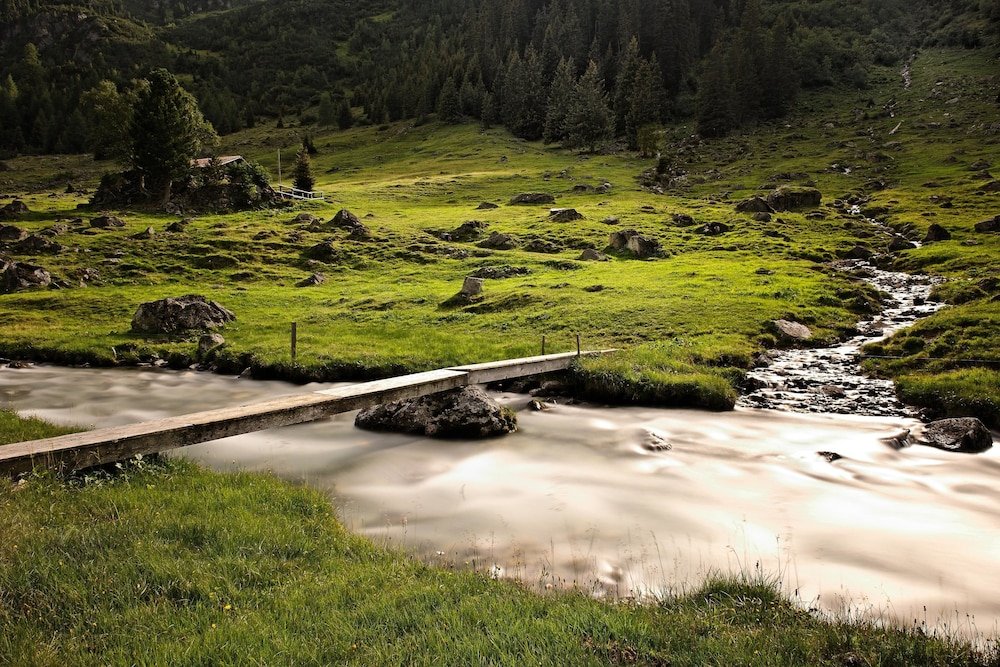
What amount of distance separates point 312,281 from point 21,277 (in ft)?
72.1

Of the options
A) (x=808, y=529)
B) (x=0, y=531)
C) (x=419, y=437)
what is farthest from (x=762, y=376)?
(x=0, y=531)

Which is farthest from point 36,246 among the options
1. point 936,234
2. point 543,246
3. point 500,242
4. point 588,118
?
point 588,118

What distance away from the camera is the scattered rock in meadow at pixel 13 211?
63500mm

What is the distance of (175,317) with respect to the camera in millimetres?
33281

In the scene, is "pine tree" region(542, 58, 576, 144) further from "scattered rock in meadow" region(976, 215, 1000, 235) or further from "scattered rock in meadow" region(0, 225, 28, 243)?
"scattered rock in meadow" region(0, 225, 28, 243)

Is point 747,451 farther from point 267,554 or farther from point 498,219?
point 498,219

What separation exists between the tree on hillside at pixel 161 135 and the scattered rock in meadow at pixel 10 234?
71.7 feet

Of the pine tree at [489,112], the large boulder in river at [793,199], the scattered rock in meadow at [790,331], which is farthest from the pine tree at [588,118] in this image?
the scattered rock in meadow at [790,331]

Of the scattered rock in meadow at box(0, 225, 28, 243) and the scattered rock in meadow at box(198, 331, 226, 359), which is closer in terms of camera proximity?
the scattered rock in meadow at box(198, 331, 226, 359)

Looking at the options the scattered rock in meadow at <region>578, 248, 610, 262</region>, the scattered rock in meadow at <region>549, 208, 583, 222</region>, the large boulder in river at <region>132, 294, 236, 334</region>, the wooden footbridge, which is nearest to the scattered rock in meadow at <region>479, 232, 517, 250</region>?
the scattered rock in meadow at <region>549, 208, 583, 222</region>

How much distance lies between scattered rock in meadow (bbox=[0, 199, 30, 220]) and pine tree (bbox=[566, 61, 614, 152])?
97.7 m

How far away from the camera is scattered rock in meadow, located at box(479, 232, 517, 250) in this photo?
187 ft

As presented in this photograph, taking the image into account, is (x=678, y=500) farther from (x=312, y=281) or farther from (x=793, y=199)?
(x=793, y=199)

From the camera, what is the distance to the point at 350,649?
5375mm
